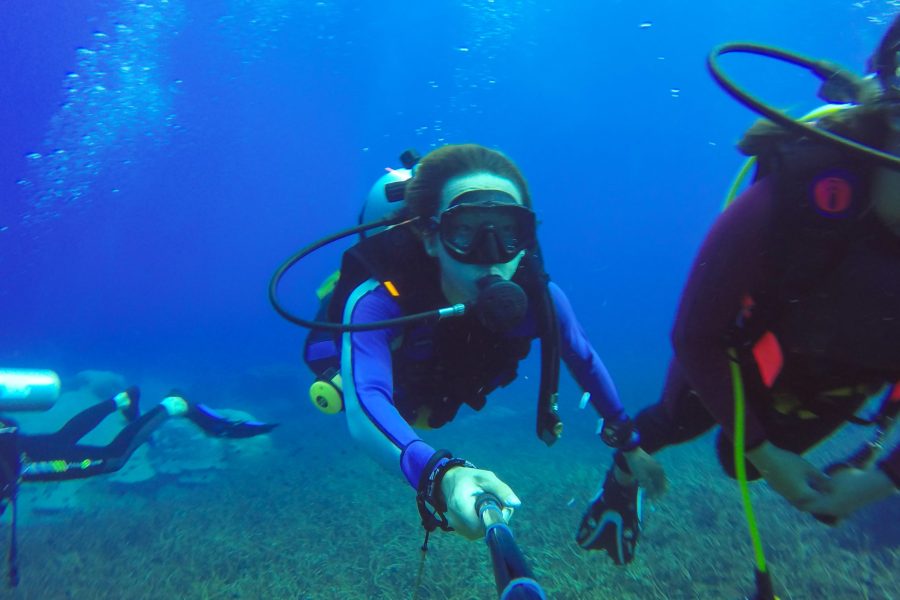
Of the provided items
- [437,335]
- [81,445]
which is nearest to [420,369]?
[437,335]

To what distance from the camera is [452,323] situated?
9.86ft

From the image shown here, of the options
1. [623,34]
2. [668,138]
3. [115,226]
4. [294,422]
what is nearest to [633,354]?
[294,422]

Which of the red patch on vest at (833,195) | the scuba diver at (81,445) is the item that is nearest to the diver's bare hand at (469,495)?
the red patch on vest at (833,195)

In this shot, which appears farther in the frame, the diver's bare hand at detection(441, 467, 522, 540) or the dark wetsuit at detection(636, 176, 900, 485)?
the dark wetsuit at detection(636, 176, 900, 485)

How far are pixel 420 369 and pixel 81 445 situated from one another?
6.79m

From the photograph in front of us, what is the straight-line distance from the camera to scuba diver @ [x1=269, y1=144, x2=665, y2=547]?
8.69 feet

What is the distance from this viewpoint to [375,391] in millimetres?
2342

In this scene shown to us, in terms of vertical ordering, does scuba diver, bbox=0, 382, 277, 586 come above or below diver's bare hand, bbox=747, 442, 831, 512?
below

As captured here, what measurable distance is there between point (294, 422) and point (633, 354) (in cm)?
1828

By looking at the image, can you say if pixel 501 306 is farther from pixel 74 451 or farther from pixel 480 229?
pixel 74 451

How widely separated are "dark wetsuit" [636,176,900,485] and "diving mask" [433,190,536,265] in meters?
1.13

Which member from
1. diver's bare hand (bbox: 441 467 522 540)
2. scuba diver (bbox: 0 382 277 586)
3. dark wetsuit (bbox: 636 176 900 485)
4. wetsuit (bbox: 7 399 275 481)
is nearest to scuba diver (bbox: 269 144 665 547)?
diver's bare hand (bbox: 441 467 522 540)

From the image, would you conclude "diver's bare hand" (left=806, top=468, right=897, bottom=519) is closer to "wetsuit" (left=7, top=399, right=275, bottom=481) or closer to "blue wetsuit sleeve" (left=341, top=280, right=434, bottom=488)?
"blue wetsuit sleeve" (left=341, top=280, right=434, bottom=488)

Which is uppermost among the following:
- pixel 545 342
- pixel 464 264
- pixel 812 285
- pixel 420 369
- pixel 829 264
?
pixel 829 264
